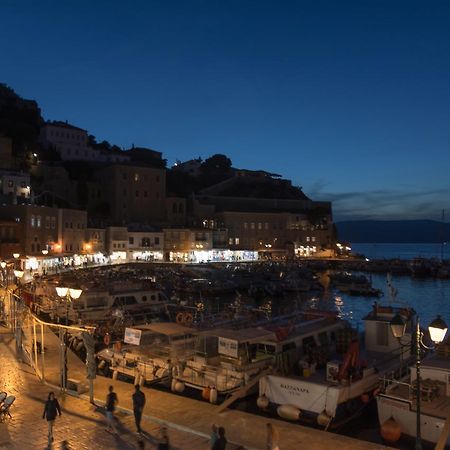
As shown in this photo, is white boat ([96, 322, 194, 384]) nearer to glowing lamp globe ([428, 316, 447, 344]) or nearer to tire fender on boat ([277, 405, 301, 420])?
tire fender on boat ([277, 405, 301, 420])

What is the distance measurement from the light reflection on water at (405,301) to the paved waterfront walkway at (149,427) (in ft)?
89.5

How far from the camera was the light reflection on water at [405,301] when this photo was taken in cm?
4775

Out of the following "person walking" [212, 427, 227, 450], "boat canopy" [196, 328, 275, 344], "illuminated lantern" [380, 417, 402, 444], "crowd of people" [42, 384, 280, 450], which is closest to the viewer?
"person walking" [212, 427, 227, 450]

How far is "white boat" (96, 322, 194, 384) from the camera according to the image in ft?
62.6

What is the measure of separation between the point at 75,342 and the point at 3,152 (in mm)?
58815

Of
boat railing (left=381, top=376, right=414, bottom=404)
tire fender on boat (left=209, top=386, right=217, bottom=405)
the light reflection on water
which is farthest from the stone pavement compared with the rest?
the light reflection on water

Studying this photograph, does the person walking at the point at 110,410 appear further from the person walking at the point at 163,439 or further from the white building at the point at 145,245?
the white building at the point at 145,245

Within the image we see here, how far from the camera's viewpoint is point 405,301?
54594 millimetres


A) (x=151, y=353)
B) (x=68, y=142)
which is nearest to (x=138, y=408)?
(x=151, y=353)

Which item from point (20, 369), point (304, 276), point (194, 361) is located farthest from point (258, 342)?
point (304, 276)

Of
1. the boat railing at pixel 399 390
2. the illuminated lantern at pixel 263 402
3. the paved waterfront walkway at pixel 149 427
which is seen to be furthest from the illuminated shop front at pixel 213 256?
the paved waterfront walkway at pixel 149 427

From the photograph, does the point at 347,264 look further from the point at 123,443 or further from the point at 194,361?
the point at 123,443

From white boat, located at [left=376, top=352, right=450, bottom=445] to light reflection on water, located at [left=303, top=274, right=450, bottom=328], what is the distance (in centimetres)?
2402

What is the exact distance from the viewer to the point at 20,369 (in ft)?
59.7
